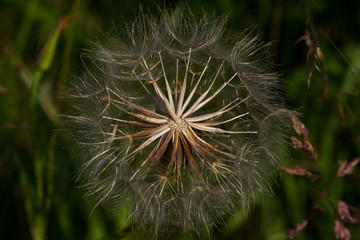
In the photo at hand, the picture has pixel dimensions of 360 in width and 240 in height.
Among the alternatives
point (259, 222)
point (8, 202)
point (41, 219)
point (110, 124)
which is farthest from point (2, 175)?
point (259, 222)

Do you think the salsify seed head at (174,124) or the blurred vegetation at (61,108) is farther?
the blurred vegetation at (61,108)

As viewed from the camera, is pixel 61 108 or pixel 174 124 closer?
pixel 174 124

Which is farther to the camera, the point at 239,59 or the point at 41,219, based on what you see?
the point at 41,219

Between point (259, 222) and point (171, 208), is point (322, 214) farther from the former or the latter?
point (171, 208)

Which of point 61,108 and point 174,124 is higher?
point 61,108
